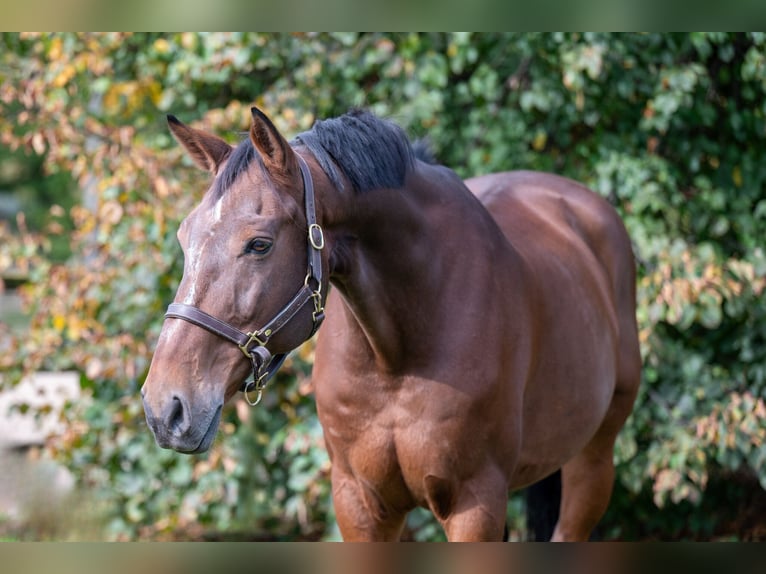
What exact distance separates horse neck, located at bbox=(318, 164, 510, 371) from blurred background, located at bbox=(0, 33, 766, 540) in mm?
1928

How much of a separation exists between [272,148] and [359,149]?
28 cm

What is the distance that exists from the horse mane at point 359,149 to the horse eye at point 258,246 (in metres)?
0.27

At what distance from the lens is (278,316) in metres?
1.92

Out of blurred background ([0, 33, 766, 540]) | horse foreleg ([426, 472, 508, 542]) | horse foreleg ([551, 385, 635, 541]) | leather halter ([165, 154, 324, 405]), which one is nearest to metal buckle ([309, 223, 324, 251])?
leather halter ([165, 154, 324, 405])

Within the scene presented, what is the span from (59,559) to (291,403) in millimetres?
3740

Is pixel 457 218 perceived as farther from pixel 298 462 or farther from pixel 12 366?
pixel 12 366

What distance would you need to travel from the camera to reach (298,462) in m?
4.39

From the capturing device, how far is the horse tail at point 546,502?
11.5ft

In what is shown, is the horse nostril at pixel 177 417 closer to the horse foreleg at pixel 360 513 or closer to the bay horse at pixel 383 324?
the bay horse at pixel 383 324

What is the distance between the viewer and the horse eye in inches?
73.7

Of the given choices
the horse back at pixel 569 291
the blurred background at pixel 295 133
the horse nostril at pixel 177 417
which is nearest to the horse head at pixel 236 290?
the horse nostril at pixel 177 417

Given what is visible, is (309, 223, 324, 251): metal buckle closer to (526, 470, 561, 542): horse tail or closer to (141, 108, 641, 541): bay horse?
(141, 108, 641, 541): bay horse

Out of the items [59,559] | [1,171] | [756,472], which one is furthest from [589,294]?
[1,171]

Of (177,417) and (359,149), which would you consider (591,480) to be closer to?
(359,149)
